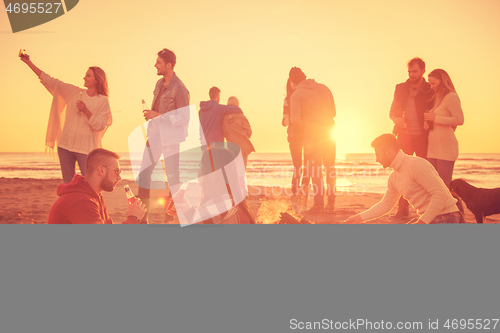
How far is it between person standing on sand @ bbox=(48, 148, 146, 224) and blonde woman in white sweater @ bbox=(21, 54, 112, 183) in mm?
1191

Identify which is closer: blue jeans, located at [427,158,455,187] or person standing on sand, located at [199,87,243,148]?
blue jeans, located at [427,158,455,187]

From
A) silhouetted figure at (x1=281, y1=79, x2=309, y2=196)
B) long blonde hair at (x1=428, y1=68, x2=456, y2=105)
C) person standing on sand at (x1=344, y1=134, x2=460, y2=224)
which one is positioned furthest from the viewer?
silhouetted figure at (x1=281, y1=79, x2=309, y2=196)

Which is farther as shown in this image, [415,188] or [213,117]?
[213,117]

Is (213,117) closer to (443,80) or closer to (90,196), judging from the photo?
(443,80)

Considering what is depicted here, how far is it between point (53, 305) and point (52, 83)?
2909 mm

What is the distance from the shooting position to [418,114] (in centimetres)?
376

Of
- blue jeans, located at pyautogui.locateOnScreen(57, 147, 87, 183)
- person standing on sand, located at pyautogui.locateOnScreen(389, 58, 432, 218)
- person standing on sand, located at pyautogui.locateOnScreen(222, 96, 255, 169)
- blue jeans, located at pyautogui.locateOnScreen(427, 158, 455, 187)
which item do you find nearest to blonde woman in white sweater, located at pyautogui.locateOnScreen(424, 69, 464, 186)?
blue jeans, located at pyautogui.locateOnScreen(427, 158, 455, 187)

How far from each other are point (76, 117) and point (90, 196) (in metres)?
1.62

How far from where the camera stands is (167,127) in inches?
137

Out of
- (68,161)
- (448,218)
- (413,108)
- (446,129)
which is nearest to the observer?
(448,218)

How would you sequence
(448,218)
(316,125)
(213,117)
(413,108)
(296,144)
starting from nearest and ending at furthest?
(448,218) < (413,108) < (316,125) < (213,117) < (296,144)

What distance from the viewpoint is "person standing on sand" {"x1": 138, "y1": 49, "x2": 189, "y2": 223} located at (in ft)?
11.5

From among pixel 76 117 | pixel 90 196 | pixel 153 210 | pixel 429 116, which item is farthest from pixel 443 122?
pixel 153 210

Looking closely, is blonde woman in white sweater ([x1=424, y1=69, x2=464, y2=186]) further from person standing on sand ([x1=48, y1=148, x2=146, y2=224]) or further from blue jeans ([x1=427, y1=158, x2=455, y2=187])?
person standing on sand ([x1=48, y1=148, x2=146, y2=224])
